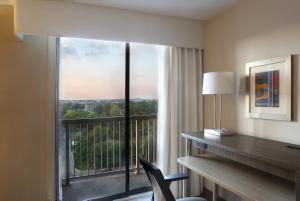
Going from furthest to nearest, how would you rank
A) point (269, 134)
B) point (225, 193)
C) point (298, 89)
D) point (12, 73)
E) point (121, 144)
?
point (121, 144)
point (225, 193)
point (12, 73)
point (269, 134)
point (298, 89)

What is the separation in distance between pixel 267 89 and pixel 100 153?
2.15 meters

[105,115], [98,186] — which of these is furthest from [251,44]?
[98,186]

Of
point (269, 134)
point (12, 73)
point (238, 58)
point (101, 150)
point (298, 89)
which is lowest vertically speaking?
point (101, 150)

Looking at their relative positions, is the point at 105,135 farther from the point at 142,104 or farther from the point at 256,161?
the point at 256,161

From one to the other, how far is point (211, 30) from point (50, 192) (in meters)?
2.84

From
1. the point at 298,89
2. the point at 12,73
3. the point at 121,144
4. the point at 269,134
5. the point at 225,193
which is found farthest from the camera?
the point at 121,144

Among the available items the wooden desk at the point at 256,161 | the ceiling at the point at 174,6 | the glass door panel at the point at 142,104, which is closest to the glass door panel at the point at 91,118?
the glass door panel at the point at 142,104

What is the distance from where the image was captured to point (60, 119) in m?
2.56

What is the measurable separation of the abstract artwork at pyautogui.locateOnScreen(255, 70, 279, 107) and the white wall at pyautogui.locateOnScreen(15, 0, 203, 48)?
105 centimetres

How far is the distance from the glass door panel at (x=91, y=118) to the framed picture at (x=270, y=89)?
1.53 m

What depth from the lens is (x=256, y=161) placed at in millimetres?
1725

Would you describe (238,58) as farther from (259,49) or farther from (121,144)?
(121,144)

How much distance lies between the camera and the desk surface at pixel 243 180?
157 centimetres

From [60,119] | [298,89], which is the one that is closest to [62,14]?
A: [60,119]
